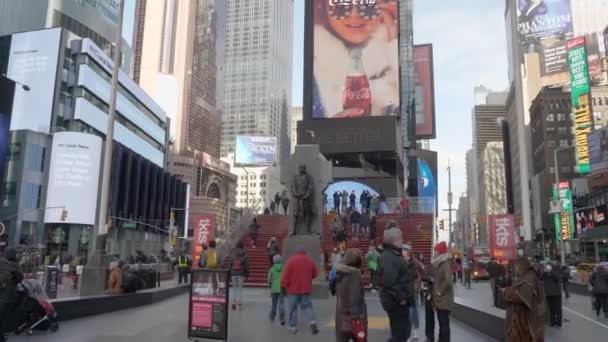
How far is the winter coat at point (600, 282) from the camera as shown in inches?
596

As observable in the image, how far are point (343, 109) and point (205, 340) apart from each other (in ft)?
137

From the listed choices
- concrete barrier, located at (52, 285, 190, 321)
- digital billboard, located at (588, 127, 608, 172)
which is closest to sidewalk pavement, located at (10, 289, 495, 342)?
concrete barrier, located at (52, 285, 190, 321)

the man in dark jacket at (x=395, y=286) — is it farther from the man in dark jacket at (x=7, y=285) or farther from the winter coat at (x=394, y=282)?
the man in dark jacket at (x=7, y=285)

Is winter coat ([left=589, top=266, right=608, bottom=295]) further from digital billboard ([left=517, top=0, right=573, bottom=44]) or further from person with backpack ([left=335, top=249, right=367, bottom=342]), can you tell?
digital billboard ([left=517, top=0, right=573, bottom=44])

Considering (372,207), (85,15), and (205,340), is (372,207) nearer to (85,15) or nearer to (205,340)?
(205,340)

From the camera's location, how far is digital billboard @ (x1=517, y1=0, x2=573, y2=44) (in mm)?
117150

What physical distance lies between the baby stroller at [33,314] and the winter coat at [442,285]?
7.11 metres

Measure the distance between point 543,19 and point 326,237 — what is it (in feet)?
369

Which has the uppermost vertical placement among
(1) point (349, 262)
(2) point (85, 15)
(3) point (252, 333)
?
(2) point (85, 15)

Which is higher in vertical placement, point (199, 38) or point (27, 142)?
point (199, 38)

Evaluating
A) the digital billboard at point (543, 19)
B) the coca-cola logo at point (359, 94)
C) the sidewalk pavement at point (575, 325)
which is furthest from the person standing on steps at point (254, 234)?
the digital billboard at point (543, 19)

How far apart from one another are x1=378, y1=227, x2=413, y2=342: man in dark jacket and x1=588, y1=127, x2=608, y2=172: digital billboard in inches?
2475

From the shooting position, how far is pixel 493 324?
9.64 metres

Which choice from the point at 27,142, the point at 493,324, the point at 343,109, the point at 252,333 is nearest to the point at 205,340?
the point at 252,333
